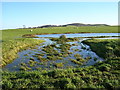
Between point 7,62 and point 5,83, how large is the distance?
28.9ft

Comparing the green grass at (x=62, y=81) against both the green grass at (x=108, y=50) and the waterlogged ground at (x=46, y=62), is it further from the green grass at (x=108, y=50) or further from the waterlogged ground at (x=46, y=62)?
the green grass at (x=108, y=50)

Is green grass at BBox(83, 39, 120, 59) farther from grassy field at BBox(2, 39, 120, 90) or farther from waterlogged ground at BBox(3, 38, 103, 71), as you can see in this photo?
grassy field at BBox(2, 39, 120, 90)

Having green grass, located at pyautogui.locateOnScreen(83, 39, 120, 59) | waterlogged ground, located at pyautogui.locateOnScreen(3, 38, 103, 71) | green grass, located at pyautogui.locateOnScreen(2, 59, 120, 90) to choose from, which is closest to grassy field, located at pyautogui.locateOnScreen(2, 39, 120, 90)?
green grass, located at pyautogui.locateOnScreen(2, 59, 120, 90)

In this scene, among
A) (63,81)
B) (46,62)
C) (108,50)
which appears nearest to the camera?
(63,81)

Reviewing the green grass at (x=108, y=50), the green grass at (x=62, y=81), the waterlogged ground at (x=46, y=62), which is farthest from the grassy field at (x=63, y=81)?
the green grass at (x=108, y=50)

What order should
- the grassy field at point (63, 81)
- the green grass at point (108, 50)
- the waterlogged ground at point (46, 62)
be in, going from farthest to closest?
1. the green grass at point (108, 50)
2. the waterlogged ground at point (46, 62)
3. the grassy field at point (63, 81)

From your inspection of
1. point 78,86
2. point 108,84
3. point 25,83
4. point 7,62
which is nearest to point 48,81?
point 25,83

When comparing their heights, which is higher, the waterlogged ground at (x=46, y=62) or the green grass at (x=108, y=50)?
the green grass at (x=108, y=50)

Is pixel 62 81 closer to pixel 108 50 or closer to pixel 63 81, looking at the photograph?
pixel 63 81

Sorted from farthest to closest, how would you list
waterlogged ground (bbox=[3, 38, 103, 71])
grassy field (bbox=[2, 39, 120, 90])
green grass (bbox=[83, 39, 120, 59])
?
green grass (bbox=[83, 39, 120, 59])
waterlogged ground (bbox=[3, 38, 103, 71])
grassy field (bbox=[2, 39, 120, 90])

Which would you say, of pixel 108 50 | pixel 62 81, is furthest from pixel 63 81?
pixel 108 50

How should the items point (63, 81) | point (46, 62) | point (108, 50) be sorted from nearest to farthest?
point (63, 81)
point (46, 62)
point (108, 50)

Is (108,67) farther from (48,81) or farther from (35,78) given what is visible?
(35,78)

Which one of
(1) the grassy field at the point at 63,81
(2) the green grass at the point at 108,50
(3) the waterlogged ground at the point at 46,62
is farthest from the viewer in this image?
(2) the green grass at the point at 108,50
